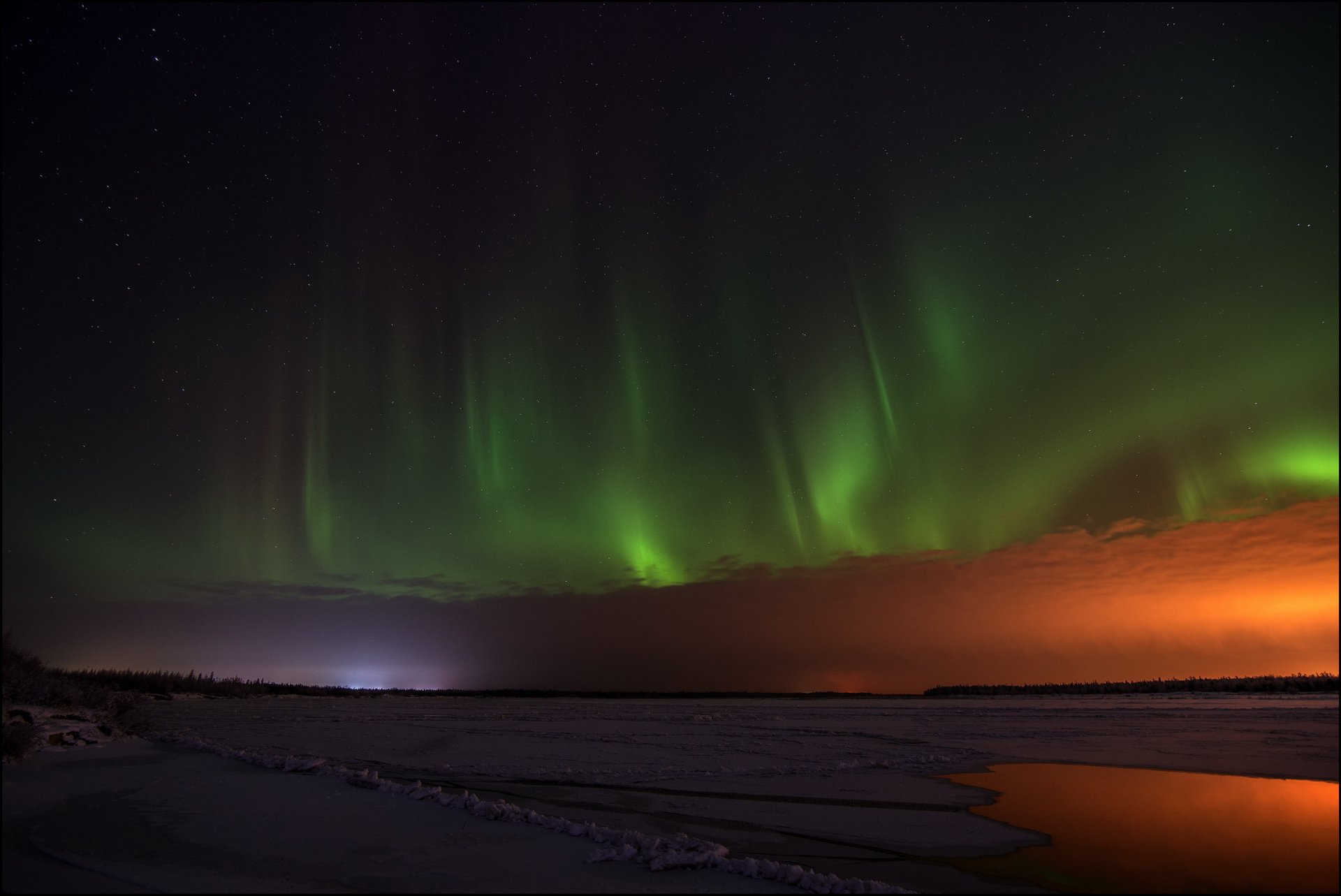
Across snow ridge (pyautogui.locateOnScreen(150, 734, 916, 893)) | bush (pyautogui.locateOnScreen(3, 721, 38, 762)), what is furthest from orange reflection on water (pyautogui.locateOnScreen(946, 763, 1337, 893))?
bush (pyautogui.locateOnScreen(3, 721, 38, 762))

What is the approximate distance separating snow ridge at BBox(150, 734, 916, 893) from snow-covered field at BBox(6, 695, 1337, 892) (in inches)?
1.0

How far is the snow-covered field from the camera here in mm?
5387

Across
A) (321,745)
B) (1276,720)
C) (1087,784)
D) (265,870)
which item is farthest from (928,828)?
(1276,720)

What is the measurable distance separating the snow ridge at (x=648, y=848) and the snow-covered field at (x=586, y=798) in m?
0.03

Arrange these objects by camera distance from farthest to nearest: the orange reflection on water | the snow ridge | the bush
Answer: the bush, the orange reflection on water, the snow ridge

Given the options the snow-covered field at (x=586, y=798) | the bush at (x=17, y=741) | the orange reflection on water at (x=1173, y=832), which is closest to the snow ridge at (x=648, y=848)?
the snow-covered field at (x=586, y=798)

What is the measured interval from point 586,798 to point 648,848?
3285 mm

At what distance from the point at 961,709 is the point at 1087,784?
875 inches

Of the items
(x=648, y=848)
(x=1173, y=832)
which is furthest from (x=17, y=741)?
(x=1173, y=832)

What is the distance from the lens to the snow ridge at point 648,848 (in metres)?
5.18

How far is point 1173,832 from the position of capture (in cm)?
679

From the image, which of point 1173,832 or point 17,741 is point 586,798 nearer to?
point 1173,832

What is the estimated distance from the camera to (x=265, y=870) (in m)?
5.17

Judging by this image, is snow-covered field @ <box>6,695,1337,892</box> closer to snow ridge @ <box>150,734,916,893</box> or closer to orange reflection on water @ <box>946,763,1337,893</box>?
snow ridge @ <box>150,734,916,893</box>
